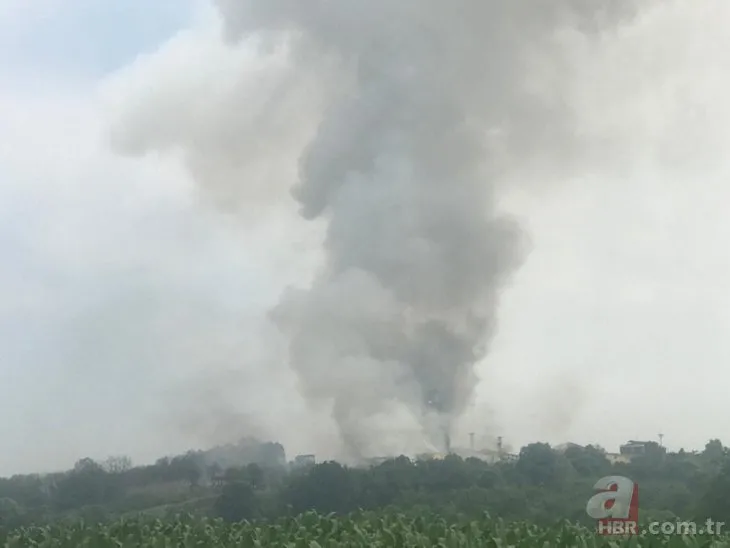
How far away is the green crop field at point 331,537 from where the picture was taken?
2075cm

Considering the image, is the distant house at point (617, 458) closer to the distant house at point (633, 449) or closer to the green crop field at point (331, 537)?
the distant house at point (633, 449)

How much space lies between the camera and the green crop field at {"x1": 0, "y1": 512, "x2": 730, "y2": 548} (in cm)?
2075

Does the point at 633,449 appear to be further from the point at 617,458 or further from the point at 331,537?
the point at 331,537

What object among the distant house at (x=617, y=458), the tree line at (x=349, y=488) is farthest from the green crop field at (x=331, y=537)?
the distant house at (x=617, y=458)

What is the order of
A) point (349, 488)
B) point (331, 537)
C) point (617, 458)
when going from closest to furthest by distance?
point (331, 537), point (349, 488), point (617, 458)

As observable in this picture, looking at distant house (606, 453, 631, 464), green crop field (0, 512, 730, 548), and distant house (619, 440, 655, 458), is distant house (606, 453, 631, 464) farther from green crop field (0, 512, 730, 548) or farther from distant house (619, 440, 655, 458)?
green crop field (0, 512, 730, 548)

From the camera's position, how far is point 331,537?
76.5 ft

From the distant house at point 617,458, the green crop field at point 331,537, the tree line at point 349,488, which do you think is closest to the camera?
the green crop field at point 331,537

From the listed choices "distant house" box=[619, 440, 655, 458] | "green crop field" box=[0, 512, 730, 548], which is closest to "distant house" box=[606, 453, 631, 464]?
"distant house" box=[619, 440, 655, 458]

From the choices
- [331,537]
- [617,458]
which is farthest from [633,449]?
[331,537]

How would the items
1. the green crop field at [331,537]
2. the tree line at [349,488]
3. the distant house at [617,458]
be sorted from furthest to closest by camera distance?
the distant house at [617,458]
the tree line at [349,488]
the green crop field at [331,537]

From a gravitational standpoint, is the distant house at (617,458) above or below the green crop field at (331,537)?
above

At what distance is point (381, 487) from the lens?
55219mm

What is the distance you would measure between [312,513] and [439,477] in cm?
2868
